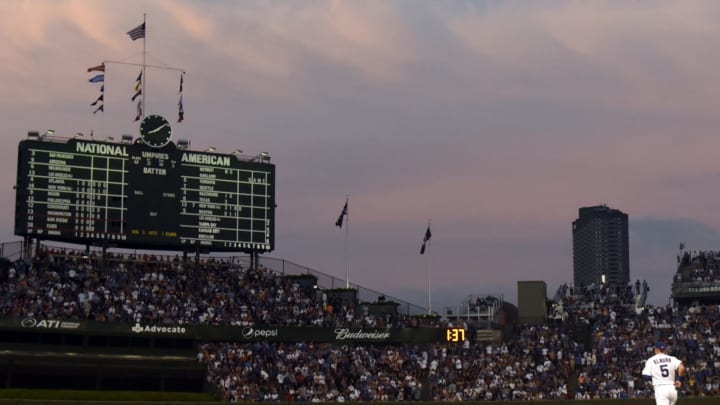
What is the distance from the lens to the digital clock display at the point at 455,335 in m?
77.3

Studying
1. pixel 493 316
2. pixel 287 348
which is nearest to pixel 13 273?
pixel 287 348

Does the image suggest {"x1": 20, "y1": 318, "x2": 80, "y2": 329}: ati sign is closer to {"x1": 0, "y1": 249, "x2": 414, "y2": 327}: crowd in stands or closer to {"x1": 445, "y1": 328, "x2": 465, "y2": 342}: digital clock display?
{"x1": 0, "y1": 249, "x2": 414, "y2": 327}: crowd in stands

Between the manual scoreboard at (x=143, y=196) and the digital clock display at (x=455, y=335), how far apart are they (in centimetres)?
1409

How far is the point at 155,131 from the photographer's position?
74500 millimetres

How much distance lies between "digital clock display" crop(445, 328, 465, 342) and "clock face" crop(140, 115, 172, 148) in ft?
78.4

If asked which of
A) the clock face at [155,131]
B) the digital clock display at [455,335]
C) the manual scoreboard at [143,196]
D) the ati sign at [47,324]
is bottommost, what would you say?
the digital clock display at [455,335]

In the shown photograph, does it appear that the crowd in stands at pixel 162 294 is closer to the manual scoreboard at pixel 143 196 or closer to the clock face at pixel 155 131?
the manual scoreboard at pixel 143 196

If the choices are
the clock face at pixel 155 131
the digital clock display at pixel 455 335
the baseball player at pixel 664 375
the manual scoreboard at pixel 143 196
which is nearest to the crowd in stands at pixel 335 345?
the digital clock display at pixel 455 335

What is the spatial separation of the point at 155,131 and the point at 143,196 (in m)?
4.68

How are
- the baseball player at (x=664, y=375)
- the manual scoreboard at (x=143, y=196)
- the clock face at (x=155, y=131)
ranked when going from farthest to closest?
the clock face at (x=155, y=131) < the manual scoreboard at (x=143, y=196) < the baseball player at (x=664, y=375)

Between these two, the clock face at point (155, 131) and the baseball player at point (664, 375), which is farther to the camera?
the clock face at point (155, 131)

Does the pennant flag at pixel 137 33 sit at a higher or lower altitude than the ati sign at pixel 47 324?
higher

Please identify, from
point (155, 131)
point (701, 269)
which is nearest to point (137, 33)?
point (155, 131)

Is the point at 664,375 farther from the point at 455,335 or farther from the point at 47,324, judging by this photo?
the point at 455,335
